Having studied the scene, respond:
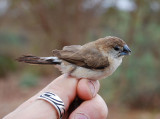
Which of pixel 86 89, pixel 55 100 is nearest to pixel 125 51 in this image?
pixel 86 89

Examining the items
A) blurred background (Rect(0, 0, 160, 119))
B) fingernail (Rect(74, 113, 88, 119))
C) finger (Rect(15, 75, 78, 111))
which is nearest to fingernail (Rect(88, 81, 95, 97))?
finger (Rect(15, 75, 78, 111))

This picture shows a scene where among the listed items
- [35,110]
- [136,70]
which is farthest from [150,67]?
[35,110]

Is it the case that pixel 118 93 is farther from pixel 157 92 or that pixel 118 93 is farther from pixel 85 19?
pixel 85 19

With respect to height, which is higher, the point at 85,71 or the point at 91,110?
the point at 85,71

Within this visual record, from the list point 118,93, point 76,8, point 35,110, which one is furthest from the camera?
point 76,8

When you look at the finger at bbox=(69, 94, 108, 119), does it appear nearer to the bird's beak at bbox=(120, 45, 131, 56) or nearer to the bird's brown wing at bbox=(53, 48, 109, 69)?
the bird's brown wing at bbox=(53, 48, 109, 69)

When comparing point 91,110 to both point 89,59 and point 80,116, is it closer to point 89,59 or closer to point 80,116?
point 80,116

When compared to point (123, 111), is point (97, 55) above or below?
above
